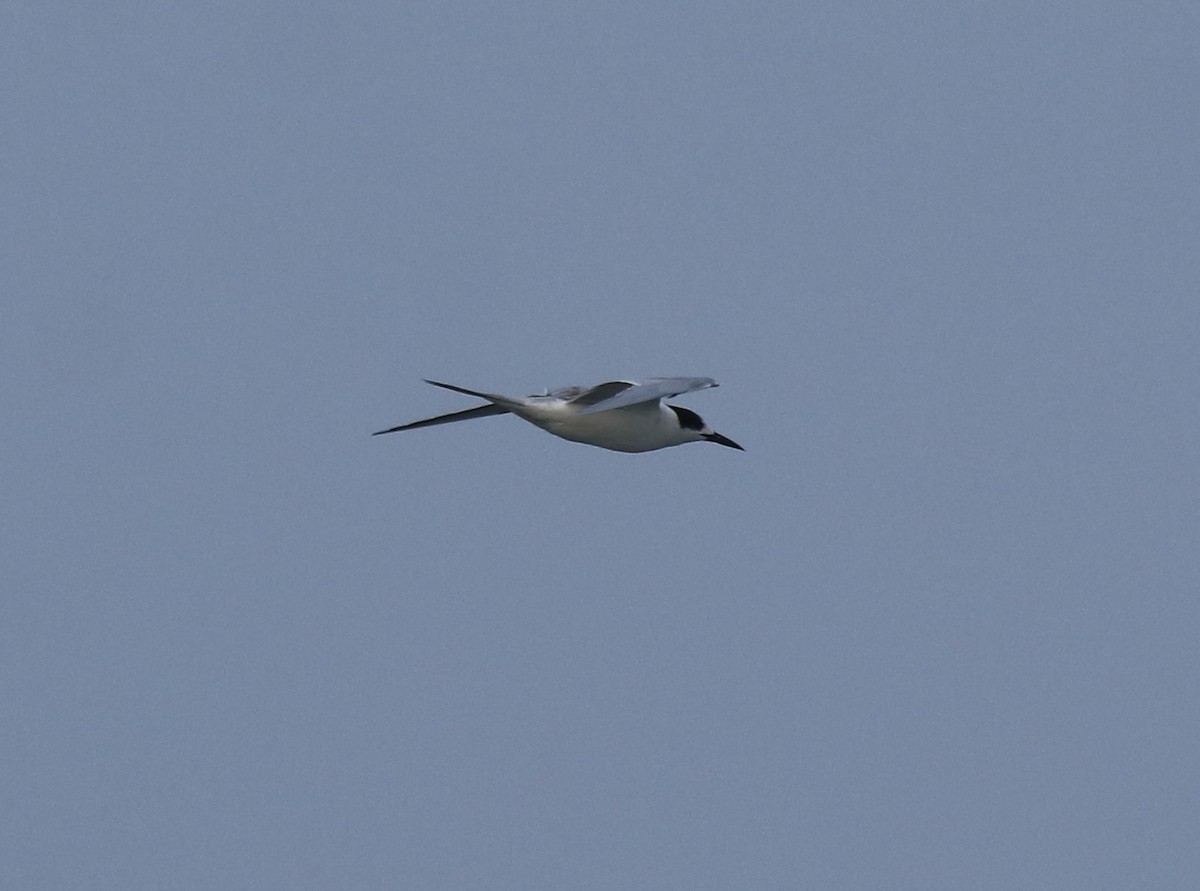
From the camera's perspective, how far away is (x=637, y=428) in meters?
22.8

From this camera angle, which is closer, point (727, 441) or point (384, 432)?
point (384, 432)

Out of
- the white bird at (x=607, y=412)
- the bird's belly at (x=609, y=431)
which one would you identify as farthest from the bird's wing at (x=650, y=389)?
the bird's belly at (x=609, y=431)

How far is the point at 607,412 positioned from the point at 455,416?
1863 mm

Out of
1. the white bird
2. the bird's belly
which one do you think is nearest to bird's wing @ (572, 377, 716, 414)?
the white bird

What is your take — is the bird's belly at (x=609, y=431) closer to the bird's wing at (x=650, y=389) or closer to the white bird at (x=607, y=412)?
the white bird at (x=607, y=412)

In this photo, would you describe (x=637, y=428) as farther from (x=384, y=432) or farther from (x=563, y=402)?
(x=384, y=432)

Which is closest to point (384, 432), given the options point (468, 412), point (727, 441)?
point (468, 412)

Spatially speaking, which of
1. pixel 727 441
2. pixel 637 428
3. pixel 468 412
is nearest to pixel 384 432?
pixel 468 412

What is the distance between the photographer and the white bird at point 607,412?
20.6 m

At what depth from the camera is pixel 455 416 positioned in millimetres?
22000

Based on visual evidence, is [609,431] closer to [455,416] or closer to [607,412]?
[607,412]

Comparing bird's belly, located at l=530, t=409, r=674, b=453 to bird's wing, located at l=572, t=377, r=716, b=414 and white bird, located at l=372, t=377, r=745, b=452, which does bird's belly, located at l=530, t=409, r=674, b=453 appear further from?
bird's wing, located at l=572, t=377, r=716, b=414

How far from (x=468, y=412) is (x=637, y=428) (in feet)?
7.40

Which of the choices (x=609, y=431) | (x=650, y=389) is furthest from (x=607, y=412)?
(x=650, y=389)
